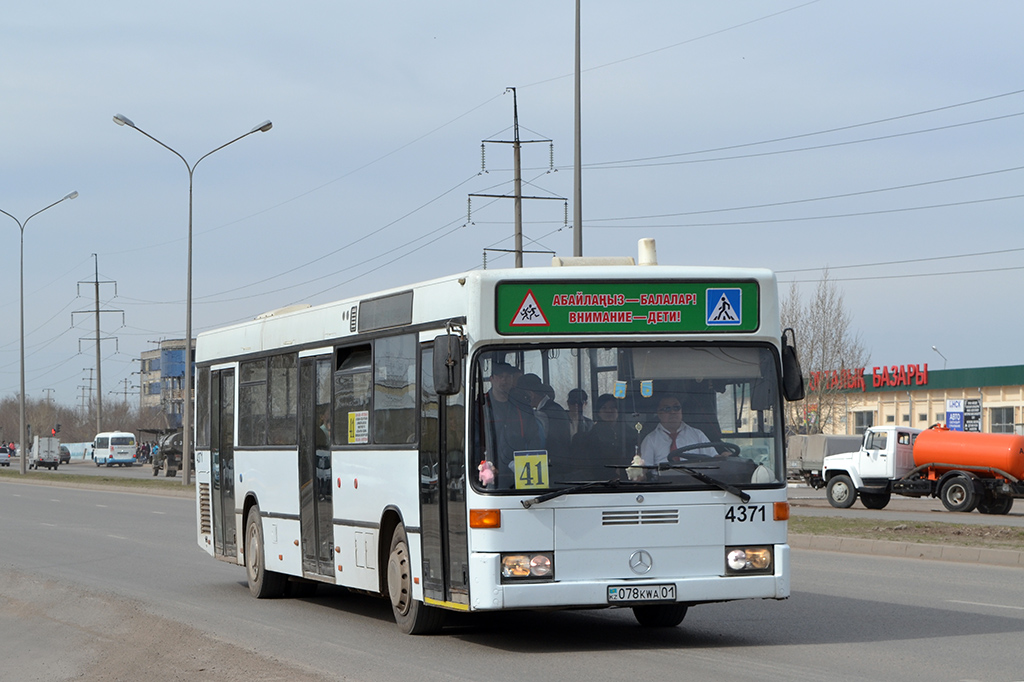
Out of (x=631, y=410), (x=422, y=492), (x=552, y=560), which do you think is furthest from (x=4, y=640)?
(x=631, y=410)

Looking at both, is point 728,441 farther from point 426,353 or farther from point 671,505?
point 426,353

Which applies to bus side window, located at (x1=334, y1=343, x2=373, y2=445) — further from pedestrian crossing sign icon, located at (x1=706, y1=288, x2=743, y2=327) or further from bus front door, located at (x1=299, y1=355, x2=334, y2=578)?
pedestrian crossing sign icon, located at (x1=706, y1=288, x2=743, y2=327)

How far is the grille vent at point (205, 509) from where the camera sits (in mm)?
16047

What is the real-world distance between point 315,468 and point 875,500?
84.9 feet

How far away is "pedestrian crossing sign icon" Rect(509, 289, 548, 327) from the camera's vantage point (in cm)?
973

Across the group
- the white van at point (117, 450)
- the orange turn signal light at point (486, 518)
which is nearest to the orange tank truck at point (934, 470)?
the orange turn signal light at point (486, 518)

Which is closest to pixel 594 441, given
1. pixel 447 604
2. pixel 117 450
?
pixel 447 604

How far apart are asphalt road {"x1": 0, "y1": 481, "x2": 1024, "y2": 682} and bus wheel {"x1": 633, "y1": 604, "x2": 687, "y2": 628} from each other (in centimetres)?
14

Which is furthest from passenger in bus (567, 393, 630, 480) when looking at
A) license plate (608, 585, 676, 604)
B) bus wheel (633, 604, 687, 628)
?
bus wheel (633, 604, 687, 628)

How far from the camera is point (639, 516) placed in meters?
9.53

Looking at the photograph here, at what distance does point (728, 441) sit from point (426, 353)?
241cm

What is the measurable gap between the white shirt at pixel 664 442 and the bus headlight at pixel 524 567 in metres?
1.01

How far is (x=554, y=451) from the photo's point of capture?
9508mm

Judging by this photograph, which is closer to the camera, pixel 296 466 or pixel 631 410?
pixel 631 410
